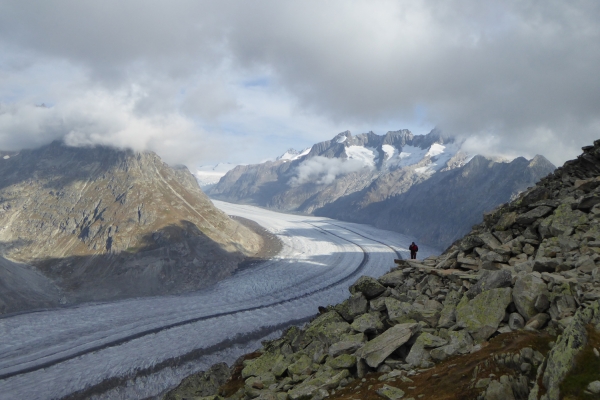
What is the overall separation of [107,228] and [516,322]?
85.1 metres

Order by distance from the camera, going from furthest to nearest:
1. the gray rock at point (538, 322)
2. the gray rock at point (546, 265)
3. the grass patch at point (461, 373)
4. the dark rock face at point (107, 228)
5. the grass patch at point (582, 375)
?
1. the dark rock face at point (107, 228)
2. the gray rock at point (546, 265)
3. the gray rock at point (538, 322)
4. the grass patch at point (461, 373)
5. the grass patch at point (582, 375)

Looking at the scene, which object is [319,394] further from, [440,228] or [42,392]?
[440,228]

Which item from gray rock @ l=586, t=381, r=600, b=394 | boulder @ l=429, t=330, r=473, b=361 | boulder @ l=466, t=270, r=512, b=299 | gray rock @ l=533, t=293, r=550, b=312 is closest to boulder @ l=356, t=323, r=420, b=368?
boulder @ l=429, t=330, r=473, b=361

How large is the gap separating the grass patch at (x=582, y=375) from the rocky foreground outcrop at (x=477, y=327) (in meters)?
0.02

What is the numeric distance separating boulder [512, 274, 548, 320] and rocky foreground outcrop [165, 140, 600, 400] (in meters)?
0.03

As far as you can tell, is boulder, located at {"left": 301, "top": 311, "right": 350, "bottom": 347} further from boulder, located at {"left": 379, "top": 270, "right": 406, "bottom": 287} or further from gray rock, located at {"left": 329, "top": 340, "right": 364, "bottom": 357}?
boulder, located at {"left": 379, "top": 270, "right": 406, "bottom": 287}

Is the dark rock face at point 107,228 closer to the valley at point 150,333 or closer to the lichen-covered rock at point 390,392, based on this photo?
the valley at point 150,333

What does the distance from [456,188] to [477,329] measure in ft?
569

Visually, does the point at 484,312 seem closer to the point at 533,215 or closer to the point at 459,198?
the point at 533,215

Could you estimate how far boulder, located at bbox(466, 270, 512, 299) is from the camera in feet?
39.7

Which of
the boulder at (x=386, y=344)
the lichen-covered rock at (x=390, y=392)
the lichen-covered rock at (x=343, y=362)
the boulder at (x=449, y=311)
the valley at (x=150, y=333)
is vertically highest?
the boulder at (x=449, y=311)

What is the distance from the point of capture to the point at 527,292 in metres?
10.9

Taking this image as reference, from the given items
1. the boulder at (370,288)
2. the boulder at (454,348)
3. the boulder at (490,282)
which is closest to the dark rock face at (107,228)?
the boulder at (370,288)

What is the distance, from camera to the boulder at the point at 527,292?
10.6m
